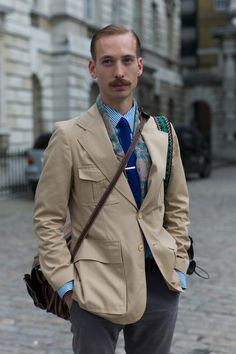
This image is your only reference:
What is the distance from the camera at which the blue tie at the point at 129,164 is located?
2.49 metres

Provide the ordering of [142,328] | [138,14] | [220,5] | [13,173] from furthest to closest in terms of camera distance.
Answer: [220,5], [138,14], [13,173], [142,328]

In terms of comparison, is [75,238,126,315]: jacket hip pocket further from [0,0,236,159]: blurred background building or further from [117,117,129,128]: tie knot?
[0,0,236,159]: blurred background building

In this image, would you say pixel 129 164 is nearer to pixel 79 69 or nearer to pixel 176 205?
pixel 176 205

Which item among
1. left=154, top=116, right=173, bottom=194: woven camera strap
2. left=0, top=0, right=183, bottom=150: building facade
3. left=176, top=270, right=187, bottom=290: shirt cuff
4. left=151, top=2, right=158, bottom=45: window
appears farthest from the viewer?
Result: left=151, top=2, right=158, bottom=45: window

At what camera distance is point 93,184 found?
2.45 meters

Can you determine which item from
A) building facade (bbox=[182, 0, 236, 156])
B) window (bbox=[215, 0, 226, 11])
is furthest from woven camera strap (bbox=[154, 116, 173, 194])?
window (bbox=[215, 0, 226, 11])

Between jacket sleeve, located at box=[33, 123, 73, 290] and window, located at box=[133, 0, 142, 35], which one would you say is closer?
jacket sleeve, located at box=[33, 123, 73, 290]

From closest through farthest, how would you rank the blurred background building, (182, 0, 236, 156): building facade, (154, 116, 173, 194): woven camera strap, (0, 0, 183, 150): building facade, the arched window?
1. (154, 116, 173, 194): woven camera strap
2. (0, 0, 183, 150): building facade
3. the blurred background building
4. the arched window
5. (182, 0, 236, 156): building facade

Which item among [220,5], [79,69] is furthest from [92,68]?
[220,5]

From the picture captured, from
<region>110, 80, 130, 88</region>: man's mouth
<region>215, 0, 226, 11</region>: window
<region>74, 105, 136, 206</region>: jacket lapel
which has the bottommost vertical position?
<region>74, 105, 136, 206</region>: jacket lapel

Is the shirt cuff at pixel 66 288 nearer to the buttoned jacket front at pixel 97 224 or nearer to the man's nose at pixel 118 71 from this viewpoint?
the buttoned jacket front at pixel 97 224

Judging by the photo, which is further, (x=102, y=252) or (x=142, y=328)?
(x=142, y=328)

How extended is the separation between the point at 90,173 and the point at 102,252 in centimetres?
33

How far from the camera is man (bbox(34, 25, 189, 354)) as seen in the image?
239cm
